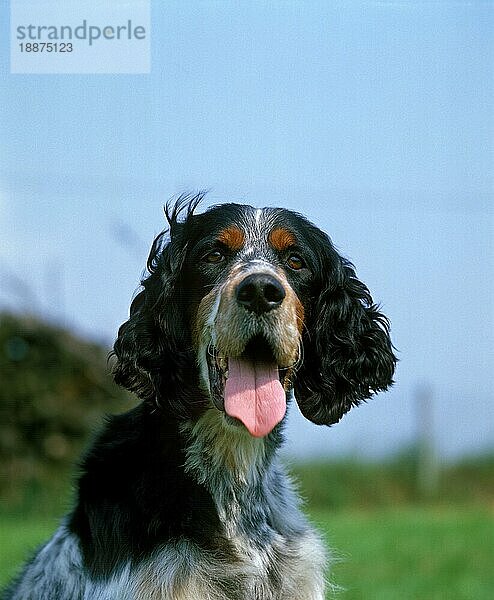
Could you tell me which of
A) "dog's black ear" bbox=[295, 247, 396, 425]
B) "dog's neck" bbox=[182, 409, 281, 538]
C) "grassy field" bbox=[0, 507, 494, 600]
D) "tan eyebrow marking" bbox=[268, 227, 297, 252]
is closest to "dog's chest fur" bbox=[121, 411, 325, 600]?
"dog's neck" bbox=[182, 409, 281, 538]

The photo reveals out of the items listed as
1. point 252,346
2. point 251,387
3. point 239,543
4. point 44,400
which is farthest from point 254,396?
point 44,400

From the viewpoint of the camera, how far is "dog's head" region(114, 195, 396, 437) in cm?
421

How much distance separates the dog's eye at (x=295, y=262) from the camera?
453 cm

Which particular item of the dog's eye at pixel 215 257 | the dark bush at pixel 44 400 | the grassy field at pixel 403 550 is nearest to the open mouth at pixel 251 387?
the dog's eye at pixel 215 257

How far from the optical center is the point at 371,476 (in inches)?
503

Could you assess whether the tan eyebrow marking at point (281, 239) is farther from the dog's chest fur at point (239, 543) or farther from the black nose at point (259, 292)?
the dog's chest fur at point (239, 543)

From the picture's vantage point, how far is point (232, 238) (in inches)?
176

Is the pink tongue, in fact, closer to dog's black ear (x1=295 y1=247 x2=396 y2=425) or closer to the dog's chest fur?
the dog's chest fur

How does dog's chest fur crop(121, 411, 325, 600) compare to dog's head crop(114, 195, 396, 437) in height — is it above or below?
below

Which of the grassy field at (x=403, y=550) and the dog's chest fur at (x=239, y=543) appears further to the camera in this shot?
the grassy field at (x=403, y=550)

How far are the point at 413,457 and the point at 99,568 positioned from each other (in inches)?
372

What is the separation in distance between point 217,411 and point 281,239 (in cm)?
77

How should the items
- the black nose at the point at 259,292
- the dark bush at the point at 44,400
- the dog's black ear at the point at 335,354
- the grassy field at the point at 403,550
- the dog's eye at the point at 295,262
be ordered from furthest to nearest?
the dark bush at the point at 44,400, the grassy field at the point at 403,550, the dog's black ear at the point at 335,354, the dog's eye at the point at 295,262, the black nose at the point at 259,292

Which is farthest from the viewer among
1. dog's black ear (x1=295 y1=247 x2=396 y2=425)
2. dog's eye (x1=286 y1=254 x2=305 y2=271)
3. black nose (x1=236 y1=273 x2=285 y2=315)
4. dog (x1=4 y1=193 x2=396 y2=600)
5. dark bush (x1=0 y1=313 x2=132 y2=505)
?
dark bush (x1=0 y1=313 x2=132 y2=505)
